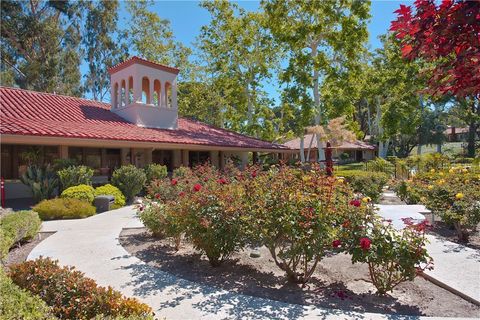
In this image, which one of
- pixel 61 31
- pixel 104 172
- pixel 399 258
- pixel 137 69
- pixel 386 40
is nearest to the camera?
pixel 399 258

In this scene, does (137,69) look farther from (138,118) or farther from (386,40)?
(386,40)

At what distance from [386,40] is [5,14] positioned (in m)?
35.6

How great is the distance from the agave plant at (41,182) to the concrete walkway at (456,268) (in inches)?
436

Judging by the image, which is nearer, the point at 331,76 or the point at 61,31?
the point at 331,76

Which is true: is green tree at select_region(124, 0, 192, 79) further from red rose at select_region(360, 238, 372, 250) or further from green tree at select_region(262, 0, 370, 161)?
red rose at select_region(360, 238, 372, 250)

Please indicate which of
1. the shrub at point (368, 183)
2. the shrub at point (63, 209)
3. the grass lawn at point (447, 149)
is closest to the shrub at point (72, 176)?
the shrub at point (63, 209)

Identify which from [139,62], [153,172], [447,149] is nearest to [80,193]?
[153,172]

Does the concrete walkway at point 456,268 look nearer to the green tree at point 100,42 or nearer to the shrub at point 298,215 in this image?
the shrub at point 298,215

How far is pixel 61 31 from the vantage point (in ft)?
104

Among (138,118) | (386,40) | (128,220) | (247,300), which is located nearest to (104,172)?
(138,118)

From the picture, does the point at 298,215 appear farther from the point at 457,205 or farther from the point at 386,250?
the point at 457,205

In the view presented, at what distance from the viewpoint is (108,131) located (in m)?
15.3

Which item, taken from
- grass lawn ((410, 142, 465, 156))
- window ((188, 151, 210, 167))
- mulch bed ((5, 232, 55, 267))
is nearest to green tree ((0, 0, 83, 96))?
window ((188, 151, 210, 167))

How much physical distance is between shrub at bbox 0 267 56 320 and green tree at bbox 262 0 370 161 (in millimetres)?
20332
